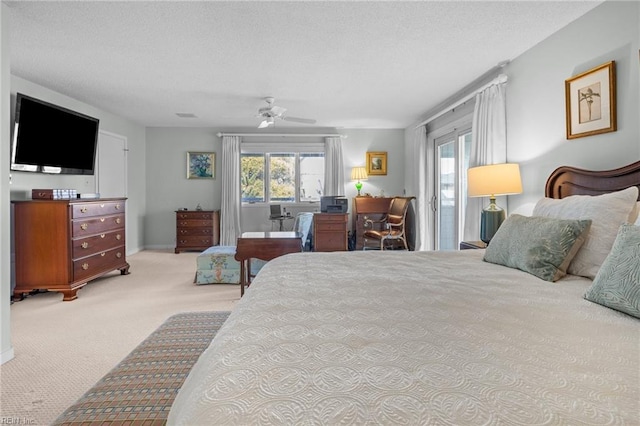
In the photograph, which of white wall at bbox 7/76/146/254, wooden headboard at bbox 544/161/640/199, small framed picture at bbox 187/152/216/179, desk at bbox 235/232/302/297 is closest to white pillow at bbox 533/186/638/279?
wooden headboard at bbox 544/161/640/199

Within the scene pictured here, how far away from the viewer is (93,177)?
16.2 feet

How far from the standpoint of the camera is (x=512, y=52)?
3.01 meters

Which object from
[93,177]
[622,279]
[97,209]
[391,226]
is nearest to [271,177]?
[391,226]

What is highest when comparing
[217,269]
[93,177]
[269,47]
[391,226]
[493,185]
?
[269,47]

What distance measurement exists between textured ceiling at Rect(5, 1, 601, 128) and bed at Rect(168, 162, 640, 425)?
1.97m

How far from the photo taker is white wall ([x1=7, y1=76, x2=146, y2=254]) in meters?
3.68

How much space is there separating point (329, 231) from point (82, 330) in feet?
11.6

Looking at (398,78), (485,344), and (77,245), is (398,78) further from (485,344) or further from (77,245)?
(77,245)

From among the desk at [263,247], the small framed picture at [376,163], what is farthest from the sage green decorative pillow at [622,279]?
the small framed picture at [376,163]

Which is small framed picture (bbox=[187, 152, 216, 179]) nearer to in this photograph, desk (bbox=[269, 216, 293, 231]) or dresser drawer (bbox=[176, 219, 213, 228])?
dresser drawer (bbox=[176, 219, 213, 228])

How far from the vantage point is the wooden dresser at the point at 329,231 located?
5.41 meters

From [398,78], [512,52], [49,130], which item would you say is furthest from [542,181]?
[49,130]

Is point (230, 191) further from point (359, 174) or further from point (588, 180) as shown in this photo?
point (588, 180)

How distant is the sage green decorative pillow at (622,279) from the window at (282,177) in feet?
18.4
